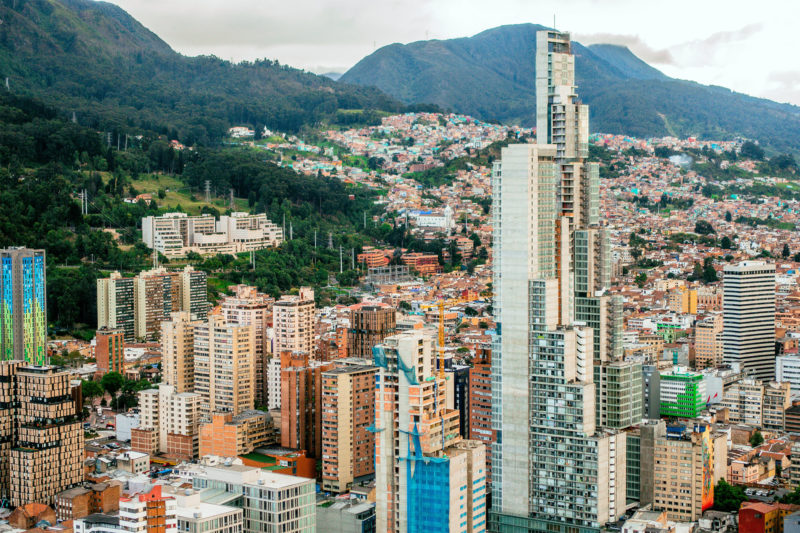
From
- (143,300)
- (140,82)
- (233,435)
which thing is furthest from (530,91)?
(233,435)

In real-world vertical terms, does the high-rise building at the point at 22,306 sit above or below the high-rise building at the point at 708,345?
above

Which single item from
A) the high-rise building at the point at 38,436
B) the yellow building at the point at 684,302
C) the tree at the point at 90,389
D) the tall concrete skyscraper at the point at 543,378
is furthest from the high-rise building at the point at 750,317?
the high-rise building at the point at 38,436

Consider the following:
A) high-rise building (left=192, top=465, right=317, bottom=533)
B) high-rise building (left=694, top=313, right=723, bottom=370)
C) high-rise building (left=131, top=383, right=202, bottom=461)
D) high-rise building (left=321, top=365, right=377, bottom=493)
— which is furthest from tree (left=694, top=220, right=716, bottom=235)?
high-rise building (left=192, top=465, right=317, bottom=533)

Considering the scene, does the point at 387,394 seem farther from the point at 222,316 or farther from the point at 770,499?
the point at 222,316

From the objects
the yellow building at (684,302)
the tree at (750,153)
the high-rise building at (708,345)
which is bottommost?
the high-rise building at (708,345)

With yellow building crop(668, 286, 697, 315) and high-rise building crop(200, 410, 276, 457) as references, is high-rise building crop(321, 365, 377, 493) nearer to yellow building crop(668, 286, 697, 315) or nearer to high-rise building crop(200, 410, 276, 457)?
high-rise building crop(200, 410, 276, 457)

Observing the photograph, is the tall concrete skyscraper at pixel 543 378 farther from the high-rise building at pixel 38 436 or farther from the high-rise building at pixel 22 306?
the high-rise building at pixel 22 306

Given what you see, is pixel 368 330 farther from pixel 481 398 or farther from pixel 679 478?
pixel 679 478
